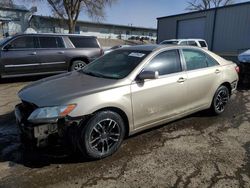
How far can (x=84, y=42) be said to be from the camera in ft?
31.9

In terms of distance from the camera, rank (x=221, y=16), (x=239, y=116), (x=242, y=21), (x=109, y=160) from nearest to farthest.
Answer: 1. (x=109, y=160)
2. (x=239, y=116)
3. (x=242, y=21)
4. (x=221, y=16)

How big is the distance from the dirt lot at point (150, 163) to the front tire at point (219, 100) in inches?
25.9

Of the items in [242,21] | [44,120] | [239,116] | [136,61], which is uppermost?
[242,21]

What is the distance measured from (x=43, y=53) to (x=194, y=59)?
603 centimetres

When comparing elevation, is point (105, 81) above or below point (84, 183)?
above

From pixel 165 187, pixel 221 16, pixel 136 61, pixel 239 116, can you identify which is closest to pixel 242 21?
pixel 221 16

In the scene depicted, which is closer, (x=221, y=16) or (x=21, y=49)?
(x=21, y=49)

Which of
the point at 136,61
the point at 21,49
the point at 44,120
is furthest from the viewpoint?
the point at 21,49

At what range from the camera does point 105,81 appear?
3568 mm

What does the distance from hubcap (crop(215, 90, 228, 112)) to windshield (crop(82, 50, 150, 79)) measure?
2.07 m

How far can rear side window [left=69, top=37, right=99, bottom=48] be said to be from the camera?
952 cm

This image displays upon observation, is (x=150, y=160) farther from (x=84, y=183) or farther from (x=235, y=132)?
(x=235, y=132)

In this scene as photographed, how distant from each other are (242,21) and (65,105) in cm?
1890

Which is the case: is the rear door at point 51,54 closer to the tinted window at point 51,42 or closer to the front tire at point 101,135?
the tinted window at point 51,42
